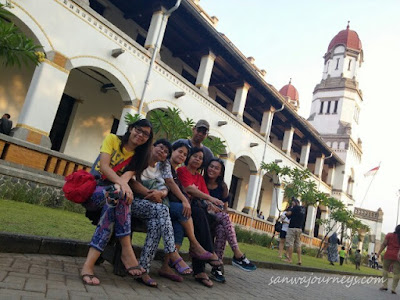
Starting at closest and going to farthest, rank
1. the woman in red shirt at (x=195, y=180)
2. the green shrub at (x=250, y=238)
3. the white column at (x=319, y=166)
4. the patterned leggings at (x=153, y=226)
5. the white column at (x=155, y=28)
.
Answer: the patterned leggings at (x=153, y=226) < the woman in red shirt at (x=195, y=180) < the white column at (x=155, y=28) < the green shrub at (x=250, y=238) < the white column at (x=319, y=166)

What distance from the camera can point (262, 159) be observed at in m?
18.2

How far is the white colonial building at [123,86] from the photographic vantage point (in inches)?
340

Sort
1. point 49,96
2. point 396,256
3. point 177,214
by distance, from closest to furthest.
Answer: point 177,214 < point 396,256 < point 49,96

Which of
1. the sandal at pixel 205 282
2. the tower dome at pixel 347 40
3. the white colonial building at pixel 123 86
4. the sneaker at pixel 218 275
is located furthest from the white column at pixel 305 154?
the sandal at pixel 205 282

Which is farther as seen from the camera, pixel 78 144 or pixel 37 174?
pixel 78 144

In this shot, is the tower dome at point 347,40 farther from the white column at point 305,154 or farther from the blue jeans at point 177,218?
the blue jeans at point 177,218

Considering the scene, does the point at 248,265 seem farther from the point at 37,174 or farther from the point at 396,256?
the point at 37,174

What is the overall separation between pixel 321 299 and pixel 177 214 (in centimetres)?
252

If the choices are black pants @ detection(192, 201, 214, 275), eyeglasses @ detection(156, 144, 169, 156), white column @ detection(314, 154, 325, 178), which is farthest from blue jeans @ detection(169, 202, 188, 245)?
white column @ detection(314, 154, 325, 178)

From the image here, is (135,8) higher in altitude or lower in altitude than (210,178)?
higher

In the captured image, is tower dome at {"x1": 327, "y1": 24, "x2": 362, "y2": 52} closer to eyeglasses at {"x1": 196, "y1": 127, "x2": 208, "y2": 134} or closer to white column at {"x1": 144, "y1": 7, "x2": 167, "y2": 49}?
white column at {"x1": 144, "y1": 7, "x2": 167, "y2": 49}

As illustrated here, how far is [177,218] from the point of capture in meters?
3.65

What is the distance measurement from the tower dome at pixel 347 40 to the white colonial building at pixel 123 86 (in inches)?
594

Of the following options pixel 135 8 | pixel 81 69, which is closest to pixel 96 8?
pixel 135 8
